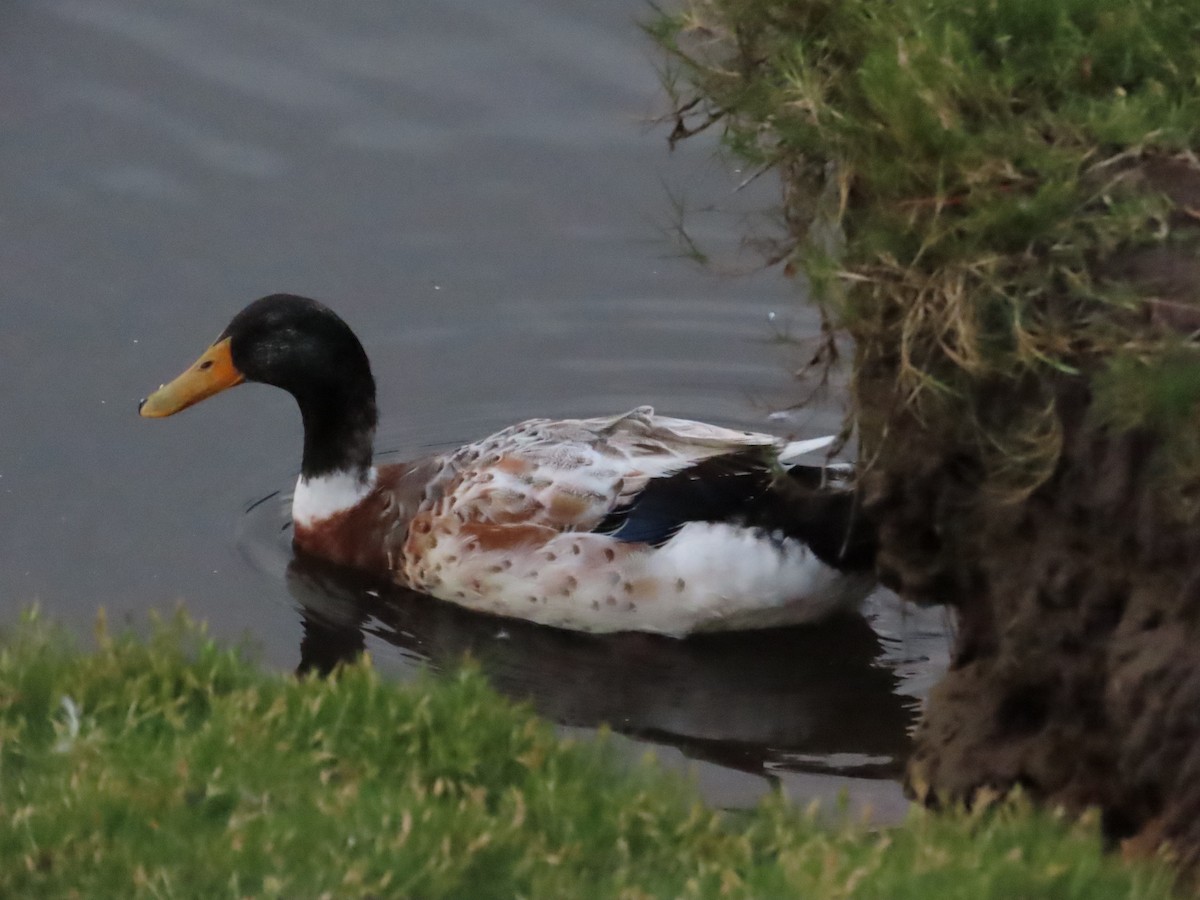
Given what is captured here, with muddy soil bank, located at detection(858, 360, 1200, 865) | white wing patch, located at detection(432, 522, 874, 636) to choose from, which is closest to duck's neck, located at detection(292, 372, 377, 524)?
white wing patch, located at detection(432, 522, 874, 636)

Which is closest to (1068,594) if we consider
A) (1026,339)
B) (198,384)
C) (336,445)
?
(1026,339)

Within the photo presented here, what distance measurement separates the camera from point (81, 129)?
8.20 metres

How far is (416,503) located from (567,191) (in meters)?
1.94

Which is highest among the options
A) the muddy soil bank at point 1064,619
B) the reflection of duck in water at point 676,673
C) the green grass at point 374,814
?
the muddy soil bank at point 1064,619

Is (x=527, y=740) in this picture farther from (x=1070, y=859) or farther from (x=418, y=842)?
(x=1070, y=859)

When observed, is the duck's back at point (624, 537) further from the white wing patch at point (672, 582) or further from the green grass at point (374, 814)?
the green grass at point (374, 814)

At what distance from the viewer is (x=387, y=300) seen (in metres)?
7.57

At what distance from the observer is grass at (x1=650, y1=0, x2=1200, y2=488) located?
12.2 feet

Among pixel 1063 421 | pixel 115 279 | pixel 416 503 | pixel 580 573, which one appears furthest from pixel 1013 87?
pixel 115 279

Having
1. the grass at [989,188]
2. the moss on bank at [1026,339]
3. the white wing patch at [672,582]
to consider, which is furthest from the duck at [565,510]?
the grass at [989,188]

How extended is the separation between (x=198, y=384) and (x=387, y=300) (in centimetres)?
114

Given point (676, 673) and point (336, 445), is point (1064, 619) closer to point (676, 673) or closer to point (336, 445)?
point (676, 673)

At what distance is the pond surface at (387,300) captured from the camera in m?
5.97

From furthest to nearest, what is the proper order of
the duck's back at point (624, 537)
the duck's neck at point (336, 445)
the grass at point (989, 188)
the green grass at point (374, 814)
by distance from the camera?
1. the duck's neck at point (336, 445)
2. the duck's back at point (624, 537)
3. the grass at point (989, 188)
4. the green grass at point (374, 814)
